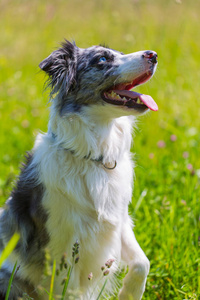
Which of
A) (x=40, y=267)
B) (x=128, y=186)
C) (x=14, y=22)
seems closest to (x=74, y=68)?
(x=128, y=186)

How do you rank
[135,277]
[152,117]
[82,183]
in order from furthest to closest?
1. [152,117]
2. [82,183]
3. [135,277]

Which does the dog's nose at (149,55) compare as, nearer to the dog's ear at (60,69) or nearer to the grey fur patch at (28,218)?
the dog's ear at (60,69)

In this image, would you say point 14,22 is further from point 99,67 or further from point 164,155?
point 99,67

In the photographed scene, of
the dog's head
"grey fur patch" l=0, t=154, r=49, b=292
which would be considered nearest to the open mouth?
the dog's head

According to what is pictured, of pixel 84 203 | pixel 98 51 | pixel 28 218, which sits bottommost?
pixel 28 218

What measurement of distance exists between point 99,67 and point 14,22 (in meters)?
4.98

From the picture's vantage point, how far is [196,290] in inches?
105

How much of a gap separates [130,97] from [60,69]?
1.84 feet

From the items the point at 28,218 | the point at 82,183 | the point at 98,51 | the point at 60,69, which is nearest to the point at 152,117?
the point at 98,51

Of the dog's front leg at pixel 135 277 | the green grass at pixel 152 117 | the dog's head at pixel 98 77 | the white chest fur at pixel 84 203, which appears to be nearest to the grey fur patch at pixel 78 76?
the dog's head at pixel 98 77

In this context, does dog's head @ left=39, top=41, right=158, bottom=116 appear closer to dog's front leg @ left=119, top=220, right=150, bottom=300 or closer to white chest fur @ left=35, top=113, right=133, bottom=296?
white chest fur @ left=35, top=113, right=133, bottom=296

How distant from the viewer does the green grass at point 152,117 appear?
3033mm

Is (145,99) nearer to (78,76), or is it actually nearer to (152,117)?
(78,76)

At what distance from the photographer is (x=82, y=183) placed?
2639mm
